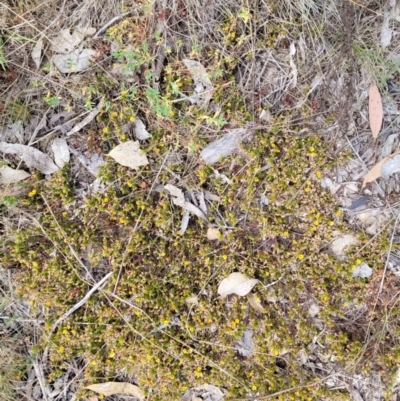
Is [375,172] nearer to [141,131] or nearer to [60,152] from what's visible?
[141,131]

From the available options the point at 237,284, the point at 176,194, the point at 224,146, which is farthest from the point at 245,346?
the point at 224,146

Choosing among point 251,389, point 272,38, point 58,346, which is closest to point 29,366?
point 58,346

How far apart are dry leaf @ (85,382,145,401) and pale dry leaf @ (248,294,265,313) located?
88cm

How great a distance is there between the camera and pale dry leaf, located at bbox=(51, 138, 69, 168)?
2.88 meters

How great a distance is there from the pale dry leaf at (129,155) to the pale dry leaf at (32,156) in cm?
43

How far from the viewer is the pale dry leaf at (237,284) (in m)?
2.74

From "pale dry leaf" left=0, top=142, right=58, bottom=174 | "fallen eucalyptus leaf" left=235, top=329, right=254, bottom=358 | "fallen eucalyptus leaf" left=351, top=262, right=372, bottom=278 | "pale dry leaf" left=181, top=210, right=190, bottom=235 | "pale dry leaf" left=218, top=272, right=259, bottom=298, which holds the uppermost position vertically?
"pale dry leaf" left=0, top=142, right=58, bottom=174

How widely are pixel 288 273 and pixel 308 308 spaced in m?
0.26

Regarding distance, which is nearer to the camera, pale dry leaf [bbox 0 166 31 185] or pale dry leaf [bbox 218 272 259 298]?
pale dry leaf [bbox 218 272 259 298]

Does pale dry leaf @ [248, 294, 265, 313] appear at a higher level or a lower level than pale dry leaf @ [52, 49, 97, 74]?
lower

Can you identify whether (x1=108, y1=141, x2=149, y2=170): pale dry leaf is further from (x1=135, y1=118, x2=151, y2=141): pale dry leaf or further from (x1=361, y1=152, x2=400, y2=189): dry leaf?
(x1=361, y1=152, x2=400, y2=189): dry leaf

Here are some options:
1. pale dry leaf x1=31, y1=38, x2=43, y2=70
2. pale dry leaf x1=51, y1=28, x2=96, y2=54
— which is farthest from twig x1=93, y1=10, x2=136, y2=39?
pale dry leaf x1=31, y1=38, x2=43, y2=70

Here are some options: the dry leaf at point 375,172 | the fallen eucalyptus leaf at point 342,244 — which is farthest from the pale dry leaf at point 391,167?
the fallen eucalyptus leaf at point 342,244

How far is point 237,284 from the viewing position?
2746 mm
